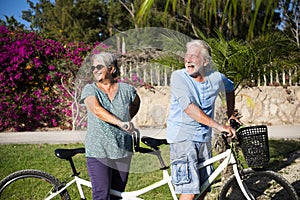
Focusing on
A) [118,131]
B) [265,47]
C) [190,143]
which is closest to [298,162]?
[265,47]

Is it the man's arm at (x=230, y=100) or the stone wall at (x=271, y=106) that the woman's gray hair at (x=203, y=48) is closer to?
the man's arm at (x=230, y=100)

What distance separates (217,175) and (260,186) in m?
0.73

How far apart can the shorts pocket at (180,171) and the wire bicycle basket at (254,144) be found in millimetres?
478

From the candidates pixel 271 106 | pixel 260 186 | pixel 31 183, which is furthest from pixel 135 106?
pixel 271 106

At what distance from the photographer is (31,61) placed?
9836 millimetres

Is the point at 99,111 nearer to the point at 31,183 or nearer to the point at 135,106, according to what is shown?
the point at 135,106

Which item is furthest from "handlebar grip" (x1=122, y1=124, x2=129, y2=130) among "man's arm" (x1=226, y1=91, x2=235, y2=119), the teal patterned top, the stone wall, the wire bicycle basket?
the stone wall

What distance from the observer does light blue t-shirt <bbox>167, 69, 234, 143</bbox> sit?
2615 mm

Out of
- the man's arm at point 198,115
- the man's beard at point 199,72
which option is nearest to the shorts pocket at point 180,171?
the man's arm at point 198,115

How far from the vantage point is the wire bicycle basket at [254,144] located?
2.88 metres

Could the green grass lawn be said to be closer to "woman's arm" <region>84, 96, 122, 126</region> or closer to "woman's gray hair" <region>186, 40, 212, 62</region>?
"woman's arm" <region>84, 96, 122, 126</region>

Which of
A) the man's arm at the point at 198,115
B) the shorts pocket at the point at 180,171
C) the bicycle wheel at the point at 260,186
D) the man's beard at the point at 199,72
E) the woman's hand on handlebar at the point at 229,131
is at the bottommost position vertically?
the bicycle wheel at the point at 260,186

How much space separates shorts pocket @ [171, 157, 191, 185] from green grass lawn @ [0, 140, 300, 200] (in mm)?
159

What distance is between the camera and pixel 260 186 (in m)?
3.61
